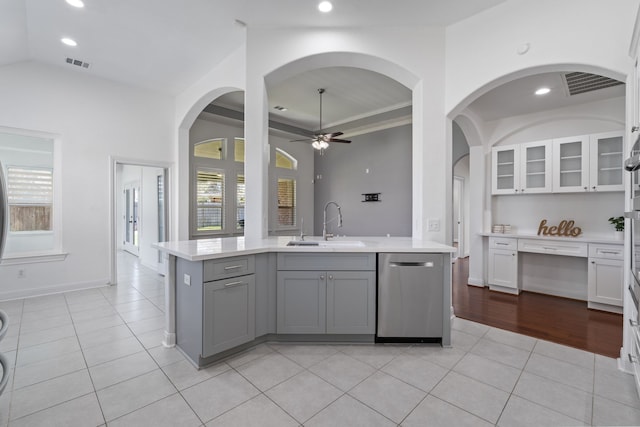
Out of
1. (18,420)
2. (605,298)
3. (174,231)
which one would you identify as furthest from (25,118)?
(605,298)

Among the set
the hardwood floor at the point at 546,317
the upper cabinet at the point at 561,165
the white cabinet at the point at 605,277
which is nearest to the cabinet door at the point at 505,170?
the upper cabinet at the point at 561,165

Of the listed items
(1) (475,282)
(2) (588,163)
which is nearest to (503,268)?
(1) (475,282)

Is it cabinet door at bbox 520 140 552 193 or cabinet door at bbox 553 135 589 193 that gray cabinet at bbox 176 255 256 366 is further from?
cabinet door at bbox 553 135 589 193

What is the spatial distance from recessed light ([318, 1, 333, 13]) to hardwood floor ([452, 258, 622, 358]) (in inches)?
145

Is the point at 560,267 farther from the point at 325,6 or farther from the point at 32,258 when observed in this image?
the point at 32,258

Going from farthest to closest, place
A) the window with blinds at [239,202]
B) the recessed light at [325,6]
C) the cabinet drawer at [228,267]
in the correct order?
the window with blinds at [239,202], the recessed light at [325,6], the cabinet drawer at [228,267]

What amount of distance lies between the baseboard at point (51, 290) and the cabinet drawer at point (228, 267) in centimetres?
358

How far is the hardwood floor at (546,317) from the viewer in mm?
2854

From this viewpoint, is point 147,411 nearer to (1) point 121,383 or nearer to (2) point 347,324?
(1) point 121,383

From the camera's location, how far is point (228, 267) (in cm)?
234

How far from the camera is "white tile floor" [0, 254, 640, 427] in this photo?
5.71ft

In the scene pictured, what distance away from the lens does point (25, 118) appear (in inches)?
157

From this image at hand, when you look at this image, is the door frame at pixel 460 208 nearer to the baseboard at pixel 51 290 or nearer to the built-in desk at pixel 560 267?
the built-in desk at pixel 560 267

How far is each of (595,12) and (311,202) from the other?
5864mm
